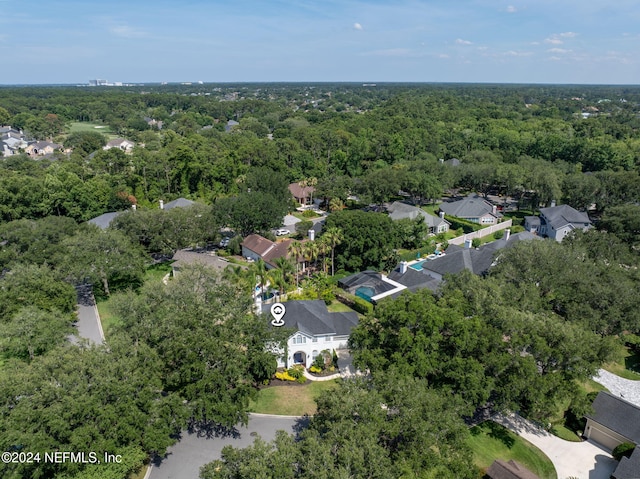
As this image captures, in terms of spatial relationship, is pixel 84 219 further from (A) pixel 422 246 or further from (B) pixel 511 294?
(B) pixel 511 294

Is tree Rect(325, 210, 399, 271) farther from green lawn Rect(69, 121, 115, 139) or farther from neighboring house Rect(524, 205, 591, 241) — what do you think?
green lawn Rect(69, 121, 115, 139)

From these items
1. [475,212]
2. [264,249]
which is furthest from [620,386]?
[475,212]

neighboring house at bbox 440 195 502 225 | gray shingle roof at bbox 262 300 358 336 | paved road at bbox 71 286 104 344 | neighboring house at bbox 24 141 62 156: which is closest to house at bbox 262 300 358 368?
gray shingle roof at bbox 262 300 358 336

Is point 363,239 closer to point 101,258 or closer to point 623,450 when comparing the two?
point 101,258

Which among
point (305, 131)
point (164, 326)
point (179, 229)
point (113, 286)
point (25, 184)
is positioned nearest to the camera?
point (164, 326)

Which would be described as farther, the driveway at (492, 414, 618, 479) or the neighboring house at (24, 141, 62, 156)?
the neighboring house at (24, 141, 62, 156)

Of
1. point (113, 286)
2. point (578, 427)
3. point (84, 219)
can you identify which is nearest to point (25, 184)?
point (84, 219)
